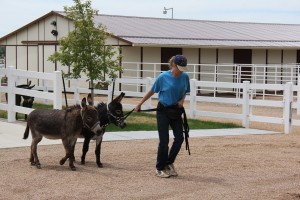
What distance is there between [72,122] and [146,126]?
659 centimetres

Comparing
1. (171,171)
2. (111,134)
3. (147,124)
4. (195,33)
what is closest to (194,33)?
(195,33)

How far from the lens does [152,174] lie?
959 centimetres

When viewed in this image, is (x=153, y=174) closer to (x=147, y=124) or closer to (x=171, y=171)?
(x=171, y=171)

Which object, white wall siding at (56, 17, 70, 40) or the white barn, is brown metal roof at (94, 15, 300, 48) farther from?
white wall siding at (56, 17, 70, 40)

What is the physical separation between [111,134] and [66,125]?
4683 millimetres

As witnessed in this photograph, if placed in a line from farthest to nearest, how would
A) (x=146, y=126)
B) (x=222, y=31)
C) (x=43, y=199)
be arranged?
(x=222, y=31) < (x=146, y=126) < (x=43, y=199)

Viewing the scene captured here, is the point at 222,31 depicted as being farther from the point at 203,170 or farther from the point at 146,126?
the point at 203,170

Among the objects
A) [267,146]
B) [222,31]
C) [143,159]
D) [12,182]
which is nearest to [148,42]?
[222,31]

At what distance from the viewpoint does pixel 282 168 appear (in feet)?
33.7

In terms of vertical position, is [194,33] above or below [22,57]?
above

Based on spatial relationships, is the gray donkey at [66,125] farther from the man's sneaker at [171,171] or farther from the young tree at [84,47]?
the young tree at [84,47]

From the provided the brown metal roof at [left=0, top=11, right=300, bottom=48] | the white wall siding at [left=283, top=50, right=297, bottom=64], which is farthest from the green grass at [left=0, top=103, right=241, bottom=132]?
the white wall siding at [left=283, top=50, right=297, bottom=64]

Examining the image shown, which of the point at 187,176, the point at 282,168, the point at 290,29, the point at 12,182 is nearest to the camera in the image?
the point at 12,182

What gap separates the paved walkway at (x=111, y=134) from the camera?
12951 mm
